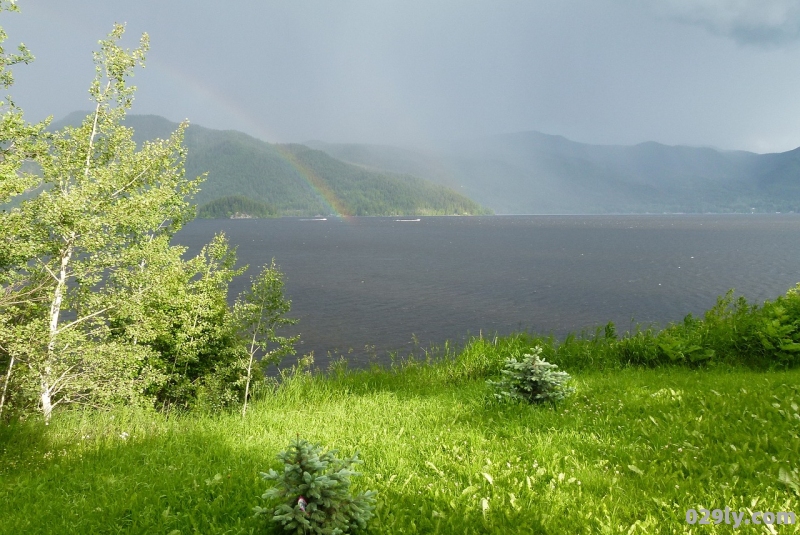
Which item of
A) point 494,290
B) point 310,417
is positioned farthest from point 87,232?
point 494,290

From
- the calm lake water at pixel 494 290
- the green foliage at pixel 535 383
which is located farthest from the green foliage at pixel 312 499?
the calm lake water at pixel 494 290

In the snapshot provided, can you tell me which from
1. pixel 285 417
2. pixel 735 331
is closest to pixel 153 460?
pixel 285 417

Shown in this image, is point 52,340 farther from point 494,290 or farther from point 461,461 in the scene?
point 494,290

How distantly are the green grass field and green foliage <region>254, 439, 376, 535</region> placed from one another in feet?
1.21

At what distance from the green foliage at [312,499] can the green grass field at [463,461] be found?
0.37m

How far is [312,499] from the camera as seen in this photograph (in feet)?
14.2

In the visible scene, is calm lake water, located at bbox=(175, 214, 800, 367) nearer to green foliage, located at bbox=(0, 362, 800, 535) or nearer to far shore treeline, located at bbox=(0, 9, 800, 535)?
far shore treeline, located at bbox=(0, 9, 800, 535)

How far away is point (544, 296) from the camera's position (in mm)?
48656

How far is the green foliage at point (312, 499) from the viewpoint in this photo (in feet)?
13.9

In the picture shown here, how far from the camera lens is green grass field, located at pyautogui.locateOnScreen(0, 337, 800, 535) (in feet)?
15.5

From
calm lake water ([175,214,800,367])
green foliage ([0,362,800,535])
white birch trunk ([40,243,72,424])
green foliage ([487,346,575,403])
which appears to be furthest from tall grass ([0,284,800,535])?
calm lake water ([175,214,800,367])

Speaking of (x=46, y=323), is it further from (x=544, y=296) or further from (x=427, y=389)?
(x=544, y=296)

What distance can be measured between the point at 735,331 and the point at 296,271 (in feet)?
205

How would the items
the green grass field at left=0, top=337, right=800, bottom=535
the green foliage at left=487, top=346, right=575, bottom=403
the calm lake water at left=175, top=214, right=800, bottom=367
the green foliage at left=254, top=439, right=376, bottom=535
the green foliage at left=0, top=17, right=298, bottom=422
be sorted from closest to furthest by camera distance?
1. the green foliage at left=254, top=439, right=376, bottom=535
2. the green grass field at left=0, top=337, right=800, bottom=535
3. the green foliage at left=487, top=346, right=575, bottom=403
4. the green foliage at left=0, top=17, right=298, bottom=422
5. the calm lake water at left=175, top=214, right=800, bottom=367
